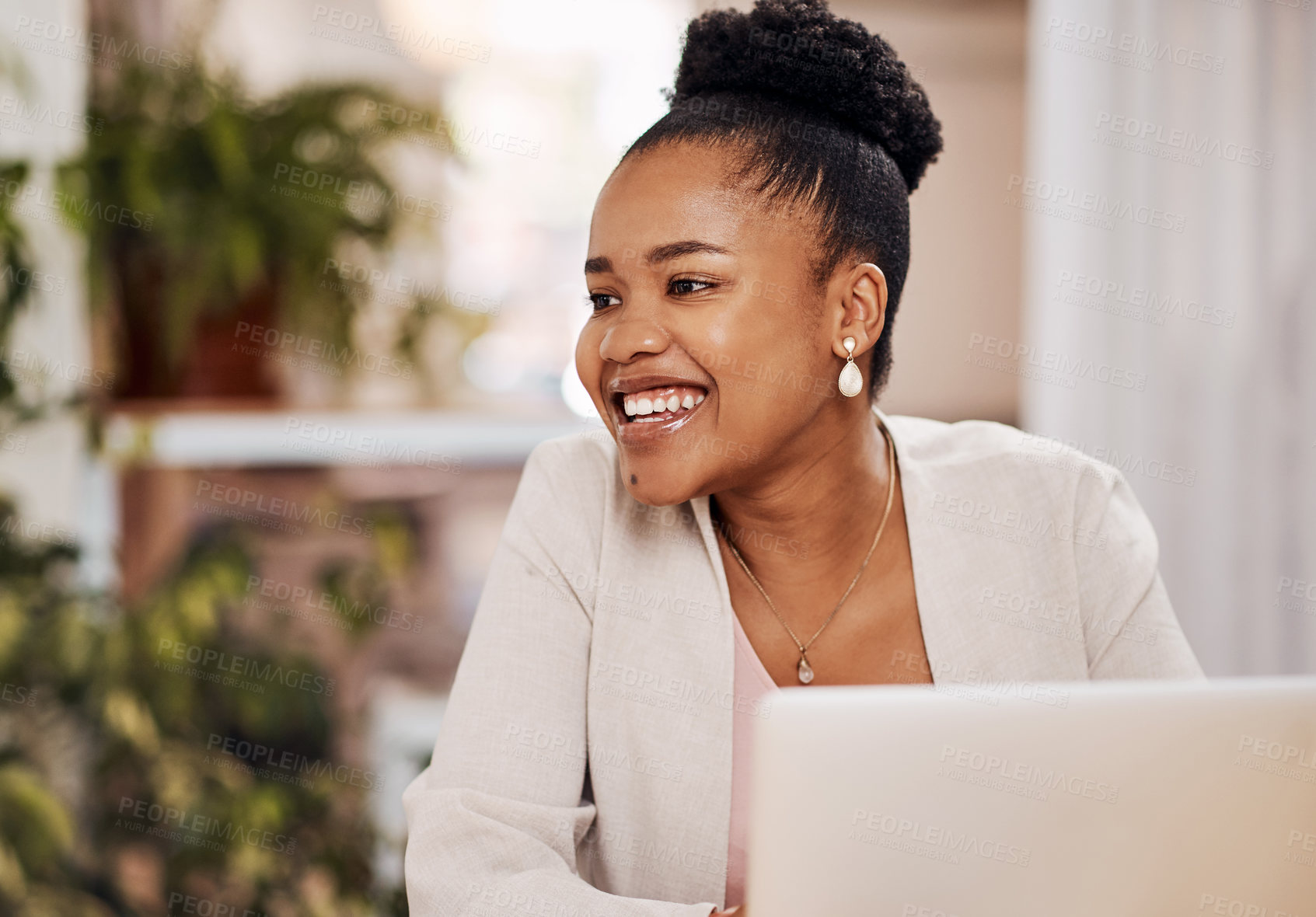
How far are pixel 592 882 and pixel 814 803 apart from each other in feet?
1.63

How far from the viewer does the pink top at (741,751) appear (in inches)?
41.5

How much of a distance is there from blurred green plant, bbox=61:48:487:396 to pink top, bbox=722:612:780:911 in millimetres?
1243

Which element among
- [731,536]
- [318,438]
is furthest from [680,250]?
[318,438]

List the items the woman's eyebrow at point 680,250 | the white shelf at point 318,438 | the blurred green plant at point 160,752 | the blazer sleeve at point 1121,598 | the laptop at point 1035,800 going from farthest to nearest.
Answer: the white shelf at point 318,438
the blurred green plant at point 160,752
the blazer sleeve at point 1121,598
the woman's eyebrow at point 680,250
the laptop at point 1035,800

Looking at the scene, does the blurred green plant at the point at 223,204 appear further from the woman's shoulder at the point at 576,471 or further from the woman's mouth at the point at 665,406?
the woman's mouth at the point at 665,406

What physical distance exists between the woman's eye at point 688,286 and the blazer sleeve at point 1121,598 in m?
0.50

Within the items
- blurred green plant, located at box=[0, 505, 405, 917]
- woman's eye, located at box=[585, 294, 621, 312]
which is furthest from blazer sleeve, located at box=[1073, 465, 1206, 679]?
blurred green plant, located at box=[0, 505, 405, 917]

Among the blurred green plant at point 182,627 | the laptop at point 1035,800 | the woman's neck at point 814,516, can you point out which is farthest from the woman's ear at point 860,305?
the blurred green plant at point 182,627

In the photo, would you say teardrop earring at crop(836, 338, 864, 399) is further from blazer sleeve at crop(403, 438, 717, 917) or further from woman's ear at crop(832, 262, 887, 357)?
blazer sleeve at crop(403, 438, 717, 917)

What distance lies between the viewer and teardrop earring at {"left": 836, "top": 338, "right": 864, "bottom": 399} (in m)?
1.10

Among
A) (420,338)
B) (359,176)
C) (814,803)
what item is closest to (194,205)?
(359,176)

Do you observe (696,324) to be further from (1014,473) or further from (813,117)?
(1014,473)

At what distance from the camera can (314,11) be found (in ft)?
9.75

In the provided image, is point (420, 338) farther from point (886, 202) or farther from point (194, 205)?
point (886, 202)
